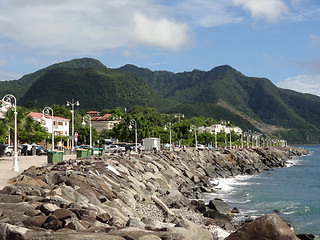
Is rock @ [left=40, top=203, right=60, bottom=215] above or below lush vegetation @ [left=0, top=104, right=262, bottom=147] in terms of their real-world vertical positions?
below

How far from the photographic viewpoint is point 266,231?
10.1 meters

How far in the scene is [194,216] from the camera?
2141 cm

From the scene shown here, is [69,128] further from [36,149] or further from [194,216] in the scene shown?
[194,216]

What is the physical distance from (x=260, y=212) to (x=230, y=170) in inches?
1416

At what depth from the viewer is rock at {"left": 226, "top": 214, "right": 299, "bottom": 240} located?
10.0m

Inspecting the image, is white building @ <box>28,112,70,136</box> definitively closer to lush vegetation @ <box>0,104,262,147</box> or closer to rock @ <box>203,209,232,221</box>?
lush vegetation @ <box>0,104,262,147</box>

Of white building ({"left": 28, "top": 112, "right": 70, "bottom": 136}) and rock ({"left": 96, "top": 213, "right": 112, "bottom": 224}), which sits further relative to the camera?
white building ({"left": 28, "top": 112, "right": 70, "bottom": 136})

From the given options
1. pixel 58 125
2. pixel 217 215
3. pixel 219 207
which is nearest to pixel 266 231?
pixel 217 215

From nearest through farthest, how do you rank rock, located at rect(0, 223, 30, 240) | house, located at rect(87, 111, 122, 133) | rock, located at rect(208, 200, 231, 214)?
rock, located at rect(0, 223, 30, 240) < rock, located at rect(208, 200, 231, 214) < house, located at rect(87, 111, 122, 133)

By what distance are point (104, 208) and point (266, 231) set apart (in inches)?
250

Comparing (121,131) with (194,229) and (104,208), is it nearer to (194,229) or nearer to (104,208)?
(104,208)

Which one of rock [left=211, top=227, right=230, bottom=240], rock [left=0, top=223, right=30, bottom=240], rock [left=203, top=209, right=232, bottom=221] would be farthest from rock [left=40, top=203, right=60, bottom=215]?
rock [left=203, top=209, right=232, bottom=221]

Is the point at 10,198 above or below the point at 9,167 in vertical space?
above

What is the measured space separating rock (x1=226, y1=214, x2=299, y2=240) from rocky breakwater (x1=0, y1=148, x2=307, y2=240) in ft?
0.87
